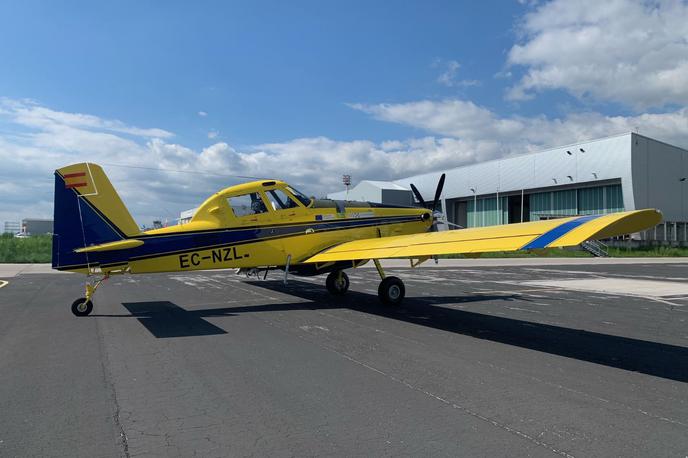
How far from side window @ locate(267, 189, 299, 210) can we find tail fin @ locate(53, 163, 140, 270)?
3.28m

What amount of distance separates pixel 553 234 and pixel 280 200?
7.06m

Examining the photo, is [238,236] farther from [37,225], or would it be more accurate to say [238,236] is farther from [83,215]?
[37,225]

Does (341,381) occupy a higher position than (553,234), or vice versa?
(553,234)

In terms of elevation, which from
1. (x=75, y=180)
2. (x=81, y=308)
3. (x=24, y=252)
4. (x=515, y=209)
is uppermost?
(x=515, y=209)

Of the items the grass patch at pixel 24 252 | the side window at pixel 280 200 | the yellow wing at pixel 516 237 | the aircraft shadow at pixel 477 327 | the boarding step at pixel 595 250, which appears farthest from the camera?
the boarding step at pixel 595 250

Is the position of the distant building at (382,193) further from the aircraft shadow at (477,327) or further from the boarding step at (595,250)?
the aircraft shadow at (477,327)

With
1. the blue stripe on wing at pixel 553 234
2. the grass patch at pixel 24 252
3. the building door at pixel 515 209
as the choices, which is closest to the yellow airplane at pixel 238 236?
the blue stripe on wing at pixel 553 234

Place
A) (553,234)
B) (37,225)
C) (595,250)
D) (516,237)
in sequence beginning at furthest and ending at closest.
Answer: (37,225) < (595,250) < (516,237) < (553,234)

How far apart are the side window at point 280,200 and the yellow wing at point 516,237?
1.71m

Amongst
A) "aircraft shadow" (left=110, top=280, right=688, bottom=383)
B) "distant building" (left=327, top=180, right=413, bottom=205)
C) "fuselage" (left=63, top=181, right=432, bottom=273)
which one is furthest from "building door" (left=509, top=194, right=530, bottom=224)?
"fuselage" (left=63, top=181, right=432, bottom=273)

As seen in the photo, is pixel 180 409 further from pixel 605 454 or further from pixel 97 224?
pixel 97 224

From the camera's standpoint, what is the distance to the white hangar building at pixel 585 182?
51.2 metres

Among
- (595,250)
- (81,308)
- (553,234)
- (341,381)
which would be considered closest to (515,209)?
(595,250)

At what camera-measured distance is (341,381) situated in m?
5.77
